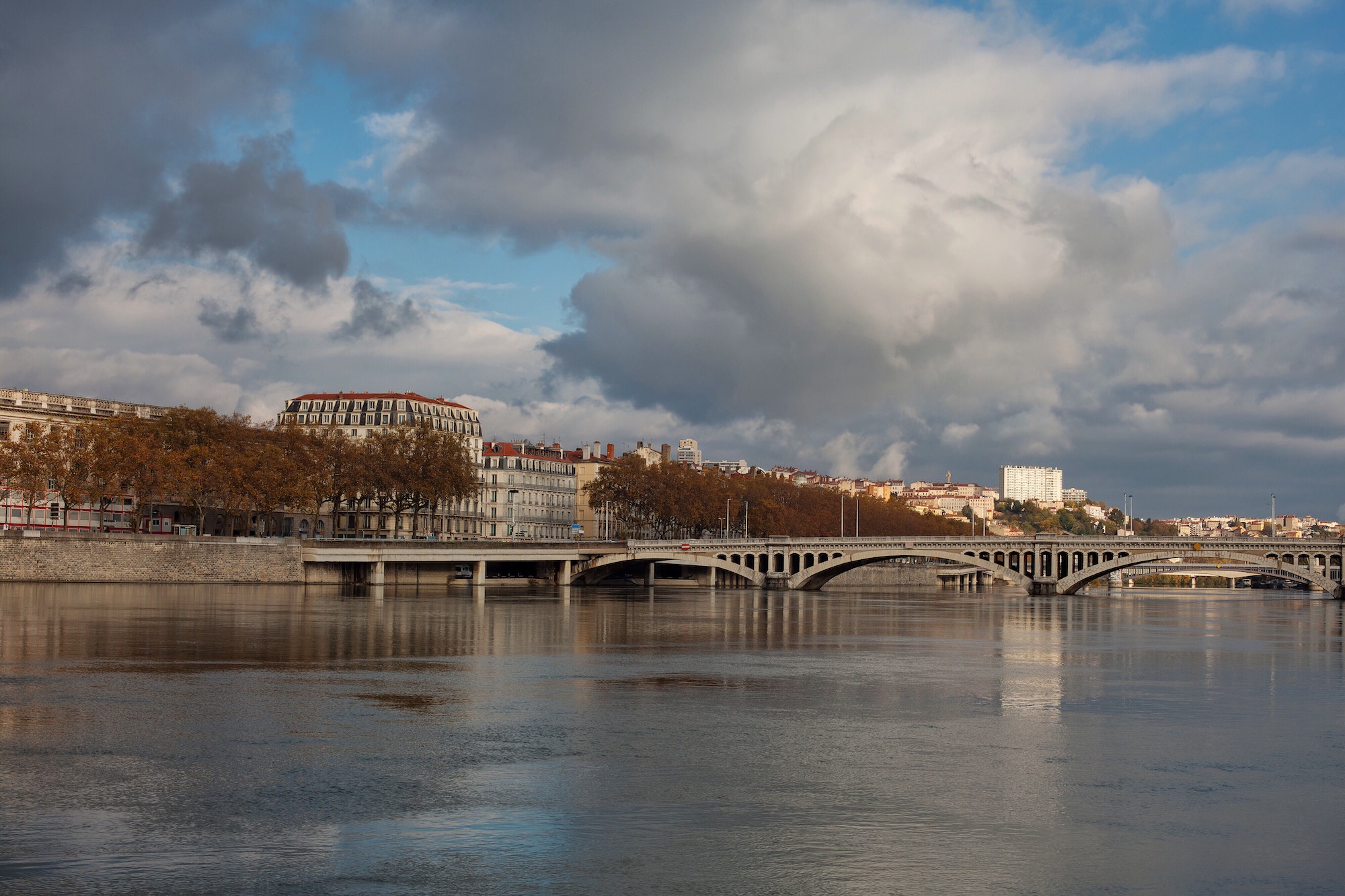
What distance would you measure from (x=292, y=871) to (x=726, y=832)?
5018 mm

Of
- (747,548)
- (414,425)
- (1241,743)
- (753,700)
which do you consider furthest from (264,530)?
(1241,743)

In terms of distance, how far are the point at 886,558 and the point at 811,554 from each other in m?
10.2

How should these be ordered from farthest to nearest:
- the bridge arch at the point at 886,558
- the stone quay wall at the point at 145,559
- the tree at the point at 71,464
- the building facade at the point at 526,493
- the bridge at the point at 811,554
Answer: the building facade at the point at 526,493 → the bridge arch at the point at 886,558 → the bridge at the point at 811,554 → the tree at the point at 71,464 → the stone quay wall at the point at 145,559

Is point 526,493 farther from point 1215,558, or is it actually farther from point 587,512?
point 1215,558

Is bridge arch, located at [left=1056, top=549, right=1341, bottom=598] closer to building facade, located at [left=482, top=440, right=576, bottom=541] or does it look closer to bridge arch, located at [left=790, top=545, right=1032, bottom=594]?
bridge arch, located at [left=790, top=545, right=1032, bottom=594]

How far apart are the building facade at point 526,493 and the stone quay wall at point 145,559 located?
67.1m

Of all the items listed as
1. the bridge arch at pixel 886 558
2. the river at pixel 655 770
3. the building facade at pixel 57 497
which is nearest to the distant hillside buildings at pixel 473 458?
the building facade at pixel 57 497

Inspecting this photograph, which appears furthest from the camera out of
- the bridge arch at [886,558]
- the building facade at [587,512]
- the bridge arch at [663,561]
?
the building facade at [587,512]

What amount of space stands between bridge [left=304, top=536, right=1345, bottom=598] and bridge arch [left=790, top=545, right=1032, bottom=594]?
0.35 feet

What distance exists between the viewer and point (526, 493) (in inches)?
7096

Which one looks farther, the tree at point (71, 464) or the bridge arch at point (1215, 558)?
the bridge arch at point (1215, 558)

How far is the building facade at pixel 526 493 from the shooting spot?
175m

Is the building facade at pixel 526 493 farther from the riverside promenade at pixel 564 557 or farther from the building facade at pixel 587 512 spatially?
the riverside promenade at pixel 564 557

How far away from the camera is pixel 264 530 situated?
12888cm
